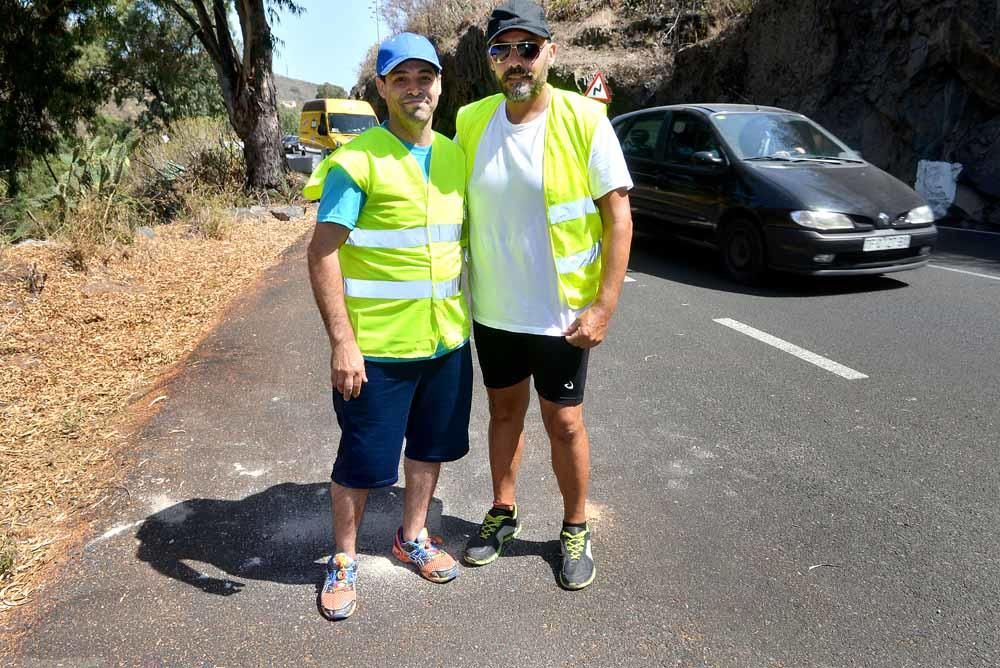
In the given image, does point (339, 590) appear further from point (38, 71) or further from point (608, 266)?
point (38, 71)

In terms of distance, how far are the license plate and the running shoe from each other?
206 inches

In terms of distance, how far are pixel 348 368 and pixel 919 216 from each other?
6.25m

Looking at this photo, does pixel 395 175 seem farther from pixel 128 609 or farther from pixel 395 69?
pixel 128 609

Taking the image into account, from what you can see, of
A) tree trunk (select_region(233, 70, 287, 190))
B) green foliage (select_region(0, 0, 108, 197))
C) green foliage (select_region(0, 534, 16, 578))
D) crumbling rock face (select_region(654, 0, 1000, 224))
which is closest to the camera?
green foliage (select_region(0, 534, 16, 578))

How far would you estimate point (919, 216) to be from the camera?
22.7 ft

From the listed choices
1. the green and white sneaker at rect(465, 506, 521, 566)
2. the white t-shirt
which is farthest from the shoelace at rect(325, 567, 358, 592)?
the white t-shirt

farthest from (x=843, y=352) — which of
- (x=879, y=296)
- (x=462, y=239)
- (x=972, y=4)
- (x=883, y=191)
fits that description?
(x=972, y=4)

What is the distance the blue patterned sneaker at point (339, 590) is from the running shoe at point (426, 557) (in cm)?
22

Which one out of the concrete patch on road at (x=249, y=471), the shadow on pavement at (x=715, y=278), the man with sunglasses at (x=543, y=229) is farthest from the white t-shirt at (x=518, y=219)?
the shadow on pavement at (x=715, y=278)

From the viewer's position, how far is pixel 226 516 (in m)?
3.23

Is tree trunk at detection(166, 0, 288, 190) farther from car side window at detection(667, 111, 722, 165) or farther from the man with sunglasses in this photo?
the man with sunglasses

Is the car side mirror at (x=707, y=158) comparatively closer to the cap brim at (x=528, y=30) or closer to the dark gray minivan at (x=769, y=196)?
the dark gray minivan at (x=769, y=196)

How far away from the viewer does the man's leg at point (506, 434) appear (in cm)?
284

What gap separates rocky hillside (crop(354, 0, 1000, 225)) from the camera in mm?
A: 11734
